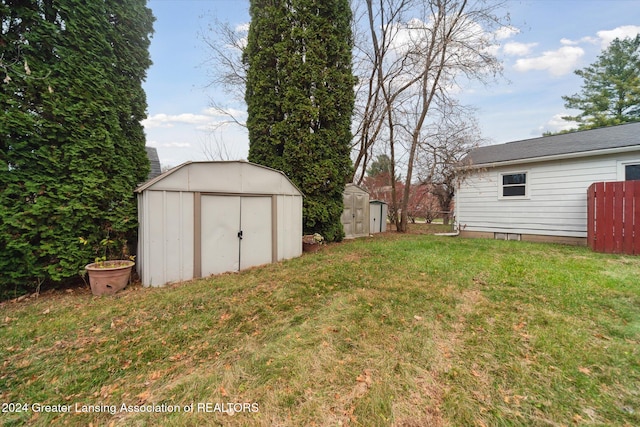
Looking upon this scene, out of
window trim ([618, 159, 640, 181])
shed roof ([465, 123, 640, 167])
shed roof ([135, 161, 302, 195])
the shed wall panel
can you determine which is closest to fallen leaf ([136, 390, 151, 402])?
shed roof ([135, 161, 302, 195])

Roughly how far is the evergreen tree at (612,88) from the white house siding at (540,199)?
1528 centimetres

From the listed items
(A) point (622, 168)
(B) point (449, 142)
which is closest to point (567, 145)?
(A) point (622, 168)

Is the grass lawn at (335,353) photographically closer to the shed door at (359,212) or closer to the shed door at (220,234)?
the shed door at (220,234)

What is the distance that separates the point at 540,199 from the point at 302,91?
29.5ft

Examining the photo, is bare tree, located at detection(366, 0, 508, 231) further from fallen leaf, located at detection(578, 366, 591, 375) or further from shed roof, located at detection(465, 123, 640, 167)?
fallen leaf, located at detection(578, 366, 591, 375)

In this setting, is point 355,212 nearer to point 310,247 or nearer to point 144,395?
point 310,247

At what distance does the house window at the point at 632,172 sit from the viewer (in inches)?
273

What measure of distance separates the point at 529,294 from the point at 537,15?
9729 millimetres

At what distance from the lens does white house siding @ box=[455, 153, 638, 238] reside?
7628 millimetres

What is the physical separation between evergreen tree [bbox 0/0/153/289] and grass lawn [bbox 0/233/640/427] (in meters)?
0.91

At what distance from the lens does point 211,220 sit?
527 cm

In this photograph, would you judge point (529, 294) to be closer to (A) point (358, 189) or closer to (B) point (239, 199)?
(B) point (239, 199)

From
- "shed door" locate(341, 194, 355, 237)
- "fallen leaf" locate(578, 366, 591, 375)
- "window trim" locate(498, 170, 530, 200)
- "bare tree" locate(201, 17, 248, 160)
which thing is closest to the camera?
"fallen leaf" locate(578, 366, 591, 375)

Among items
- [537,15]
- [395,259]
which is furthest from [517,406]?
[537,15]
